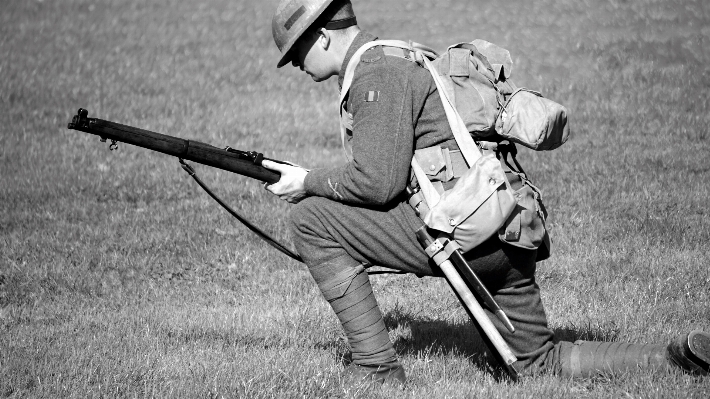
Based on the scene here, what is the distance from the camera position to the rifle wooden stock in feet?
15.4

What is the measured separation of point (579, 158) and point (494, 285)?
584 cm

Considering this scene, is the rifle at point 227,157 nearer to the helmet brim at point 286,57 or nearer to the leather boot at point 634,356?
the leather boot at point 634,356

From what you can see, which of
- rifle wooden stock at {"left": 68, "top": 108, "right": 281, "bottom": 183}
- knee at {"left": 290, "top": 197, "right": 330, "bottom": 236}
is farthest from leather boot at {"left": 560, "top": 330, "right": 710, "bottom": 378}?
rifle wooden stock at {"left": 68, "top": 108, "right": 281, "bottom": 183}

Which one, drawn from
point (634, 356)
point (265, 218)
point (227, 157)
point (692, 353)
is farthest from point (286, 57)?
point (265, 218)

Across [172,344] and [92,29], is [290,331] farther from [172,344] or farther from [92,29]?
[92,29]

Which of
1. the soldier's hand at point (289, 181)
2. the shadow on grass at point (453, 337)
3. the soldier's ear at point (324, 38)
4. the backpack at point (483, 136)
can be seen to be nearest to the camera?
the backpack at point (483, 136)

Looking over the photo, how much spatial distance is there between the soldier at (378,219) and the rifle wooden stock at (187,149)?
117mm

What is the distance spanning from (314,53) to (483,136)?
1.00 metres

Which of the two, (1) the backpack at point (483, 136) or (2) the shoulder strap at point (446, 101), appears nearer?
(1) the backpack at point (483, 136)

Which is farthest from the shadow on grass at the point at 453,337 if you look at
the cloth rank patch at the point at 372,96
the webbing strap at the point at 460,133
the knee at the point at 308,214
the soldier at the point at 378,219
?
the cloth rank patch at the point at 372,96

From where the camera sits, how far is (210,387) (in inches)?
182

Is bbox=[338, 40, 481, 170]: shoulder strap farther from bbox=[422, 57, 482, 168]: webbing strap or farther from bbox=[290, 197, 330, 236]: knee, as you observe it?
bbox=[290, 197, 330, 236]: knee

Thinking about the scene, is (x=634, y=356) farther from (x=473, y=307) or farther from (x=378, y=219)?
(x=378, y=219)

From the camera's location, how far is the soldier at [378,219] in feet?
13.7
